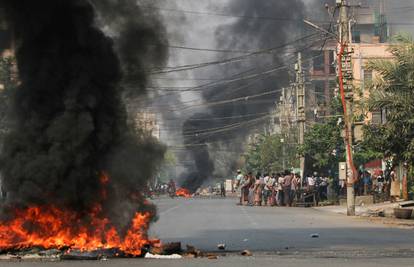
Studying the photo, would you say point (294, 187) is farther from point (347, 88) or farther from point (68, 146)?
point (68, 146)

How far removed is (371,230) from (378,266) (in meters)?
9.49

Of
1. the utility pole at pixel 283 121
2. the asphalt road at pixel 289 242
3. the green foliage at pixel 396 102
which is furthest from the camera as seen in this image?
the utility pole at pixel 283 121

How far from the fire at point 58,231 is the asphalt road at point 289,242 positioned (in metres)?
Result: 1.07

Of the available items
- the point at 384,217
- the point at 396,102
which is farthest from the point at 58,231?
the point at 384,217

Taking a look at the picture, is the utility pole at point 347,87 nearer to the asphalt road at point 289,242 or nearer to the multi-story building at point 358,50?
the asphalt road at point 289,242

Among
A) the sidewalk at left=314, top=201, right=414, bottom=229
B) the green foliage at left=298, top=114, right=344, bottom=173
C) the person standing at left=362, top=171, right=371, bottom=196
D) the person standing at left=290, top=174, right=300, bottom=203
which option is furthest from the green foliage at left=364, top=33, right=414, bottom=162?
the green foliage at left=298, top=114, right=344, bottom=173

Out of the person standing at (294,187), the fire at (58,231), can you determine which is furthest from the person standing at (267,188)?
the fire at (58,231)

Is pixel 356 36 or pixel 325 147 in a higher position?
pixel 356 36

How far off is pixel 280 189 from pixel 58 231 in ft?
98.5

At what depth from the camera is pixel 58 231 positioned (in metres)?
14.2

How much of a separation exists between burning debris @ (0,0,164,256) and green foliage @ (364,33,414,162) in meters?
13.8

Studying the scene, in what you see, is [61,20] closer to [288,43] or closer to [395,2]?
[288,43]

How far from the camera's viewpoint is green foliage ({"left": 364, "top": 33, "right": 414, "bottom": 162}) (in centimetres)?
2727

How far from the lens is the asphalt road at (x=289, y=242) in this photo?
504 inches
